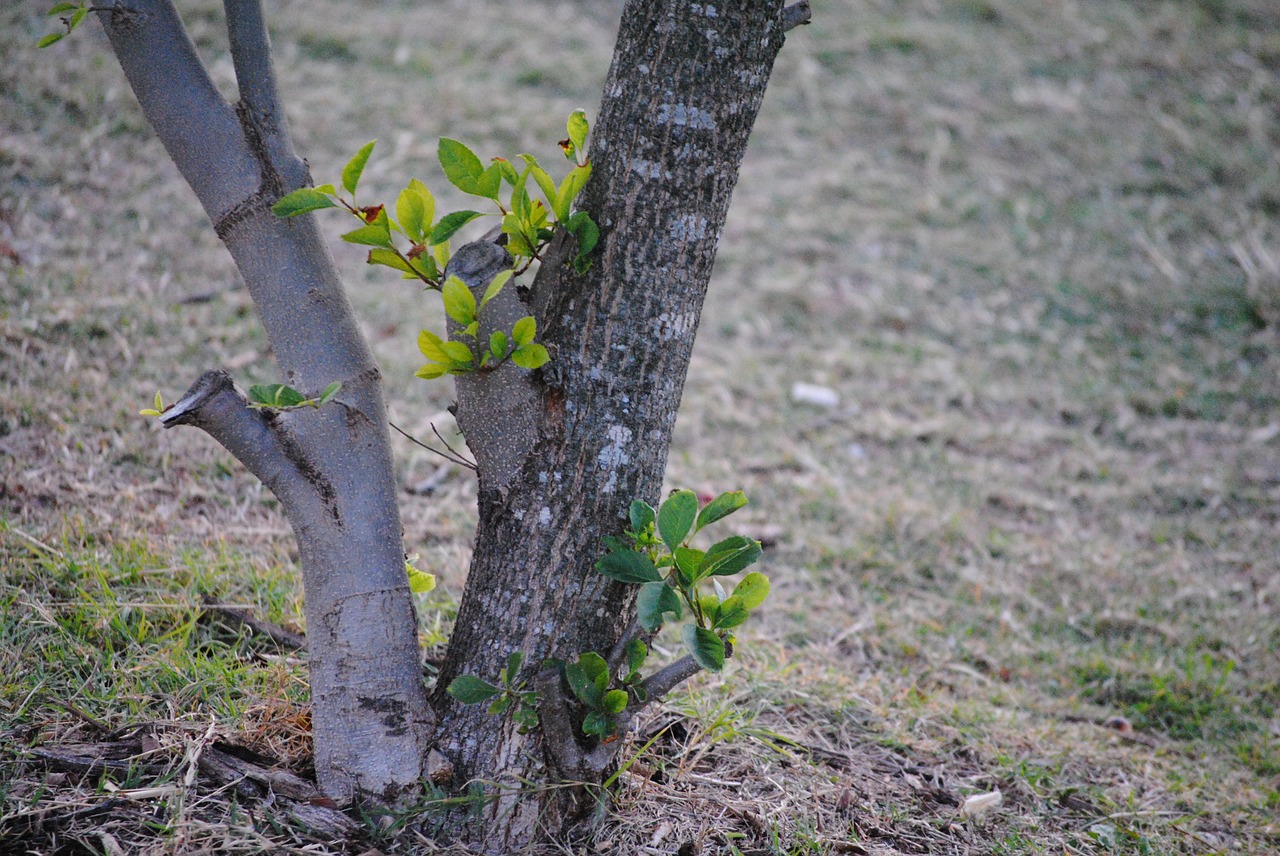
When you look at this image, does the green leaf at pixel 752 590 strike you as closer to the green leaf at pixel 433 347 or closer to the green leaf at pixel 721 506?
the green leaf at pixel 721 506

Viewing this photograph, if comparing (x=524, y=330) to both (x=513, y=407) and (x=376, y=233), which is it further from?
(x=376, y=233)

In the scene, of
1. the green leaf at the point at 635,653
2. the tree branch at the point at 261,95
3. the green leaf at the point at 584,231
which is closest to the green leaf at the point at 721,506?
the green leaf at the point at 635,653

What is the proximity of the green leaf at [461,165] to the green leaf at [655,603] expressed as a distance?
69 cm

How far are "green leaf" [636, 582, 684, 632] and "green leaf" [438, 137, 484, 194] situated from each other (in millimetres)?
693

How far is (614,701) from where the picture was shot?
1.46 meters

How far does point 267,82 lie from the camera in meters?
1.49

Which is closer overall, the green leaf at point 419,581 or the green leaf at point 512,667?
the green leaf at point 512,667

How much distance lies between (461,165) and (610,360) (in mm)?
400

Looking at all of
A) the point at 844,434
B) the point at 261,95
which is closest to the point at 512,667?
the point at 261,95

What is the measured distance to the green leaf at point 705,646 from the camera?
1336 mm

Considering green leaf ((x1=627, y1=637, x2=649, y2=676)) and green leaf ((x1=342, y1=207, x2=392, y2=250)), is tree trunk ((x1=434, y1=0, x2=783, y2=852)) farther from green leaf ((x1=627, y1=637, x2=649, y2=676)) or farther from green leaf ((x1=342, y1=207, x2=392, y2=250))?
green leaf ((x1=342, y1=207, x2=392, y2=250))

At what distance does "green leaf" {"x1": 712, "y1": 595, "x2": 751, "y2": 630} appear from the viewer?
1411 millimetres

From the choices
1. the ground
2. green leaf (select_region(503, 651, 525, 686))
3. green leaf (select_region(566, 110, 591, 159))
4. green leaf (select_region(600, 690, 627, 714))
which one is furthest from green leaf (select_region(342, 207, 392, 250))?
the ground

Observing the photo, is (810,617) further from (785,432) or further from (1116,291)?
(1116,291)
